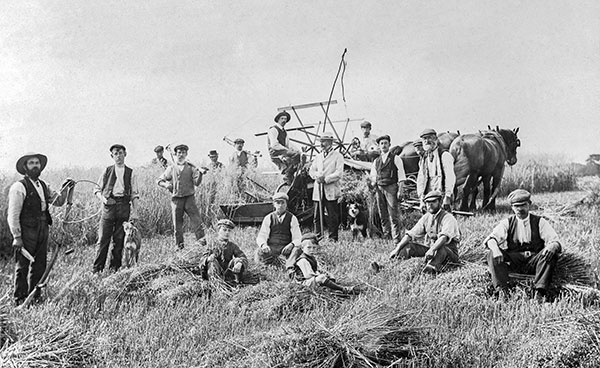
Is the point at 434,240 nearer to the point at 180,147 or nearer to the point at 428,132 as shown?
the point at 428,132

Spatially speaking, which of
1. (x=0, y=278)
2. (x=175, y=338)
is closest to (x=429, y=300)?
(x=175, y=338)

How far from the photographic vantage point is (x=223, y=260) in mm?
5949

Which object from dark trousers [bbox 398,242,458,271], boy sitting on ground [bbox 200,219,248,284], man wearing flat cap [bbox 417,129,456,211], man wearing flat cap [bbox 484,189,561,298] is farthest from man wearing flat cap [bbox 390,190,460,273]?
boy sitting on ground [bbox 200,219,248,284]

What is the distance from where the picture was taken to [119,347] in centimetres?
383

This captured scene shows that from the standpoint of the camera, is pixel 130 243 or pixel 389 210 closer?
pixel 130 243

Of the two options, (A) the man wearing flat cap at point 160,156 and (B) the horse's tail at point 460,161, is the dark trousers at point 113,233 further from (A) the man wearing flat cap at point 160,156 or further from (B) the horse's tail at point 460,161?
(B) the horse's tail at point 460,161

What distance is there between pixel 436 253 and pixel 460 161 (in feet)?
19.4

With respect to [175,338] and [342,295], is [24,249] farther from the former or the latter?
[342,295]

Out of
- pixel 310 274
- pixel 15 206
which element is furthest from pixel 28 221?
pixel 310 274

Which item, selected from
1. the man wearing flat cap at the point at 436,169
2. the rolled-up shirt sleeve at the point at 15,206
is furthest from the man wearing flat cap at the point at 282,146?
the rolled-up shirt sleeve at the point at 15,206

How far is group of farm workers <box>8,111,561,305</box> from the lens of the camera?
17.9 ft

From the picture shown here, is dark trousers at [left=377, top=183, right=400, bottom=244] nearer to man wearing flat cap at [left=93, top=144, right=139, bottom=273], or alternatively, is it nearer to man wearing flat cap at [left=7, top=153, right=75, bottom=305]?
man wearing flat cap at [left=93, top=144, right=139, bottom=273]

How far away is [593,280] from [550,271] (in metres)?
0.59

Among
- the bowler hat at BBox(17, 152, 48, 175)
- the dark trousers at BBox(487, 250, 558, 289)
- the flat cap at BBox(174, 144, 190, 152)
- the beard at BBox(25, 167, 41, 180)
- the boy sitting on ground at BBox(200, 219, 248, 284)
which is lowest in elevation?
the dark trousers at BBox(487, 250, 558, 289)
